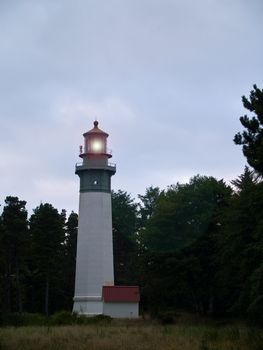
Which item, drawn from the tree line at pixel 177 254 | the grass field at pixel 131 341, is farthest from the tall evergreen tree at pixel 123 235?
the grass field at pixel 131 341

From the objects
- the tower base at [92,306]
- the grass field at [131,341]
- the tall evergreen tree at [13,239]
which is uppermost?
the tall evergreen tree at [13,239]

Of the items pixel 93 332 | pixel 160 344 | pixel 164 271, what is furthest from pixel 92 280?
pixel 160 344

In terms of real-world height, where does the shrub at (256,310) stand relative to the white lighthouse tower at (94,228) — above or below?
below

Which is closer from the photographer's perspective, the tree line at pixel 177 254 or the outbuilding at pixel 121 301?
the tree line at pixel 177 254

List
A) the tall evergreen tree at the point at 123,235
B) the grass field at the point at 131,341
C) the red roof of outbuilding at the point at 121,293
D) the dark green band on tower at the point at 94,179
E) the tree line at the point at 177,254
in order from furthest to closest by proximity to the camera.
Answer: the tall evergreen tree at the point at 123,235 < the dark green band on tower at the point at 94,179 < the red roof of outbuilding at the point at 121,293 < the tree line at the point at 177,254 < the grass field at the point at 131,341

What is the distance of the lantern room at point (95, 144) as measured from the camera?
56.8 metres

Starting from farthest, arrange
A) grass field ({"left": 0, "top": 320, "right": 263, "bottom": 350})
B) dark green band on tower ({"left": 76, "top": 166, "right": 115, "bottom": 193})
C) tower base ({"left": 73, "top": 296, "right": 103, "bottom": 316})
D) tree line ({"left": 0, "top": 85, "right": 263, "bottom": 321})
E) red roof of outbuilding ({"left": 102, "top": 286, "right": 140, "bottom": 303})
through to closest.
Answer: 1. dark green band on tower ({"left": 76, "top": 166, "right": 115, "bottom": 193})
2. tower base ({"left": 73, "top": 296, "right": 103, "bottom": 316})
3. red roof of outbuilding ({"left": 102, "top": 286, "right": 140, "bottom": 303})
4. tree line ({"left": 0, "top": 85, "right": 263, "bottom": 321})
5. grass field ({"left": 0, "top": 320, "right": 263, "bottom": 350})

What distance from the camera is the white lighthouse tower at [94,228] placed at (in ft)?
181

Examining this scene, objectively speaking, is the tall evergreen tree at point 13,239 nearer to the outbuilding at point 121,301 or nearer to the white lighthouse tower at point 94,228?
the white lighthouse tower at point 94,228

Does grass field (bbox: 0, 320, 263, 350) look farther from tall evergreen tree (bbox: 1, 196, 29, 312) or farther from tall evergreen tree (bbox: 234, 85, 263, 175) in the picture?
tall evergreen tree (bbox: 1, 196, 29, 312)

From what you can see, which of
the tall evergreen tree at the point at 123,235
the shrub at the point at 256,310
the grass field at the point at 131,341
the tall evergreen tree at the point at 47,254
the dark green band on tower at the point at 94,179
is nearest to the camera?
the grass field at the point at 131,341

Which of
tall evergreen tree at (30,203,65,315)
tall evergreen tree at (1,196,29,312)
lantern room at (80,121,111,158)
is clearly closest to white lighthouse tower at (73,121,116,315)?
lantern room at (80,121,111,158)

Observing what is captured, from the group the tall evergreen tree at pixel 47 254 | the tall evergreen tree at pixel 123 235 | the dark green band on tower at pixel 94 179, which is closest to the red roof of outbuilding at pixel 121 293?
the dark green band on tower at pixel 94 179

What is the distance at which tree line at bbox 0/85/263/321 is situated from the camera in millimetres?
39625
